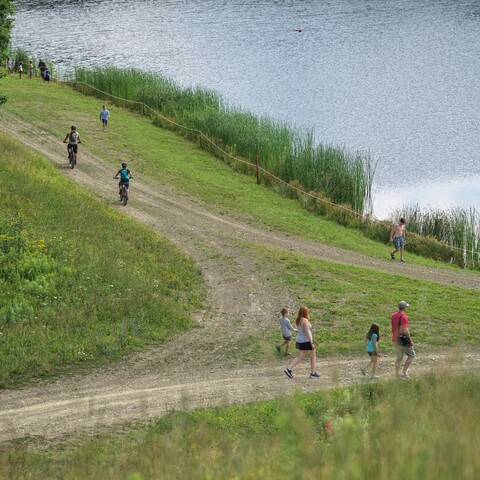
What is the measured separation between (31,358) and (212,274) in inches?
388

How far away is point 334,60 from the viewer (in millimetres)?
76375

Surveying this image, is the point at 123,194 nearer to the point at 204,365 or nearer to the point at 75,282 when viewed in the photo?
the point at 75,282

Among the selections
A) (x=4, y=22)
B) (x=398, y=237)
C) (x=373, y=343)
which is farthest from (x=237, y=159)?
(x=373, y=343)

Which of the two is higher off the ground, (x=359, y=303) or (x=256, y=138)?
(x=256, y=138)

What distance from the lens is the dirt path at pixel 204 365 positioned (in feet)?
61.6

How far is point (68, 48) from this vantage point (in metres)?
82.3

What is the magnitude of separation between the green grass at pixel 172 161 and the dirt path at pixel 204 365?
1.86 meters

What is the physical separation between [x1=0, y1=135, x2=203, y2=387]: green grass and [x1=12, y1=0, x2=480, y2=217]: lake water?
17.3 m

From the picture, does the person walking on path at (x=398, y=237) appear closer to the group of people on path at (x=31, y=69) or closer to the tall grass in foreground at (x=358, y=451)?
the tall grass in foreground at (x=358, y=451)

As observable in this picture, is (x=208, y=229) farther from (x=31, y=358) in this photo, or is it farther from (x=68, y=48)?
(x=68, y=48)

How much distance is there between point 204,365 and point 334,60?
57.7 m

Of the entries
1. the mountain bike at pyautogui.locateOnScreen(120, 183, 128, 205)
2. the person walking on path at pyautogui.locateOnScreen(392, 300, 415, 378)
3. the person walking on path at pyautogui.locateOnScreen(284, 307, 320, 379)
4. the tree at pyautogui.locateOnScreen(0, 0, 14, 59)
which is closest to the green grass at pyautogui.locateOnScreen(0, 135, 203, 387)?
the mountain bike at pyautogui.locateOnScreen(120, 183, 128, 205)

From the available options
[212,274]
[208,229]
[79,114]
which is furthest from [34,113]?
[212,274]

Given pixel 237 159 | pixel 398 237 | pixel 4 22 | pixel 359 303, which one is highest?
pixel 4 22
